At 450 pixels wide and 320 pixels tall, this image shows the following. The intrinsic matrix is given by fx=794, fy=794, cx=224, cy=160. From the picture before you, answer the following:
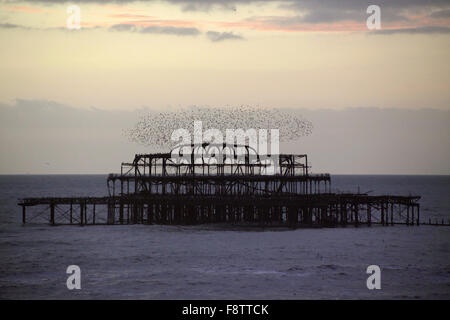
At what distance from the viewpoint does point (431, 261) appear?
58188 millimetres

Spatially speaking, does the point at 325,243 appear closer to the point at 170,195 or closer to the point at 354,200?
the point at 354,200

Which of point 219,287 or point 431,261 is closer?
point 219,287

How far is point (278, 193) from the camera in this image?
8344 cm

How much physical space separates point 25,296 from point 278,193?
43.0m

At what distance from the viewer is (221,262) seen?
5638 centimetres

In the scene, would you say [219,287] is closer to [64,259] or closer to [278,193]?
[64,259]

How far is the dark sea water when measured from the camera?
45719 millimetres

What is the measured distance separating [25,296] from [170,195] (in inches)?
1493

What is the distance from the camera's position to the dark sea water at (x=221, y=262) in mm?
45719

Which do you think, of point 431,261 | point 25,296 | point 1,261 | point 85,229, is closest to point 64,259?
point 1,261
